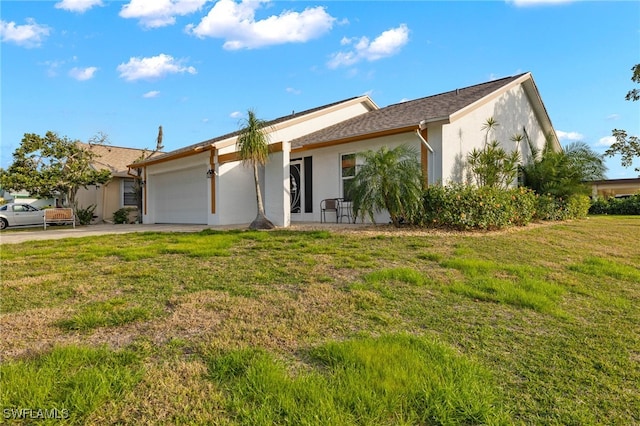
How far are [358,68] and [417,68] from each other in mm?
3294

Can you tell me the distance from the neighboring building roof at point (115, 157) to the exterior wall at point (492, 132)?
17.7 meters

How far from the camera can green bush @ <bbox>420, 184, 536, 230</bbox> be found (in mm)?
8258

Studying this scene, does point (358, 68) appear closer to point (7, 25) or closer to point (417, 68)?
point (417, 68)

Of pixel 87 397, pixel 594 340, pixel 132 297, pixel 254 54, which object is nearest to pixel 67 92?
pixel 254 54

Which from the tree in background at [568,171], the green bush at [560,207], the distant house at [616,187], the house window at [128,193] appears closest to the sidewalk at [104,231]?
the green bush at [560,207]

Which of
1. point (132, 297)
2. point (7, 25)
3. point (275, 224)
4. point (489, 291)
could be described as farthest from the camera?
point (275, 224)

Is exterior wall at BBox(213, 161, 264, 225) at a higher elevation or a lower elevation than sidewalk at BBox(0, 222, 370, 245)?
higher

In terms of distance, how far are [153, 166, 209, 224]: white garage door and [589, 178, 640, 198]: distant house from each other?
25.3 m

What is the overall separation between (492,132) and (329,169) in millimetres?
5893

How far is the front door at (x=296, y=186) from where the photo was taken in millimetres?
13164

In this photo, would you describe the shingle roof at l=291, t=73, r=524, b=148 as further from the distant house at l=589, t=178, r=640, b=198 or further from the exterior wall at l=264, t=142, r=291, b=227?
the distant house at l=589, t=178, r=640, b=198

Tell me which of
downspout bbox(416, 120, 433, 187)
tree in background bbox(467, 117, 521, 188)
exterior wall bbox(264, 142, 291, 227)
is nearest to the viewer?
downspout bbox(416, 120, 433, 187)

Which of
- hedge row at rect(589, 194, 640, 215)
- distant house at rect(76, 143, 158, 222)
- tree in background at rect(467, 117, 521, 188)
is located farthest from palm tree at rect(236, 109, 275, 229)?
hedge row at rect(589, 194, 640, 215)

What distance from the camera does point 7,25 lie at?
7.41 m
